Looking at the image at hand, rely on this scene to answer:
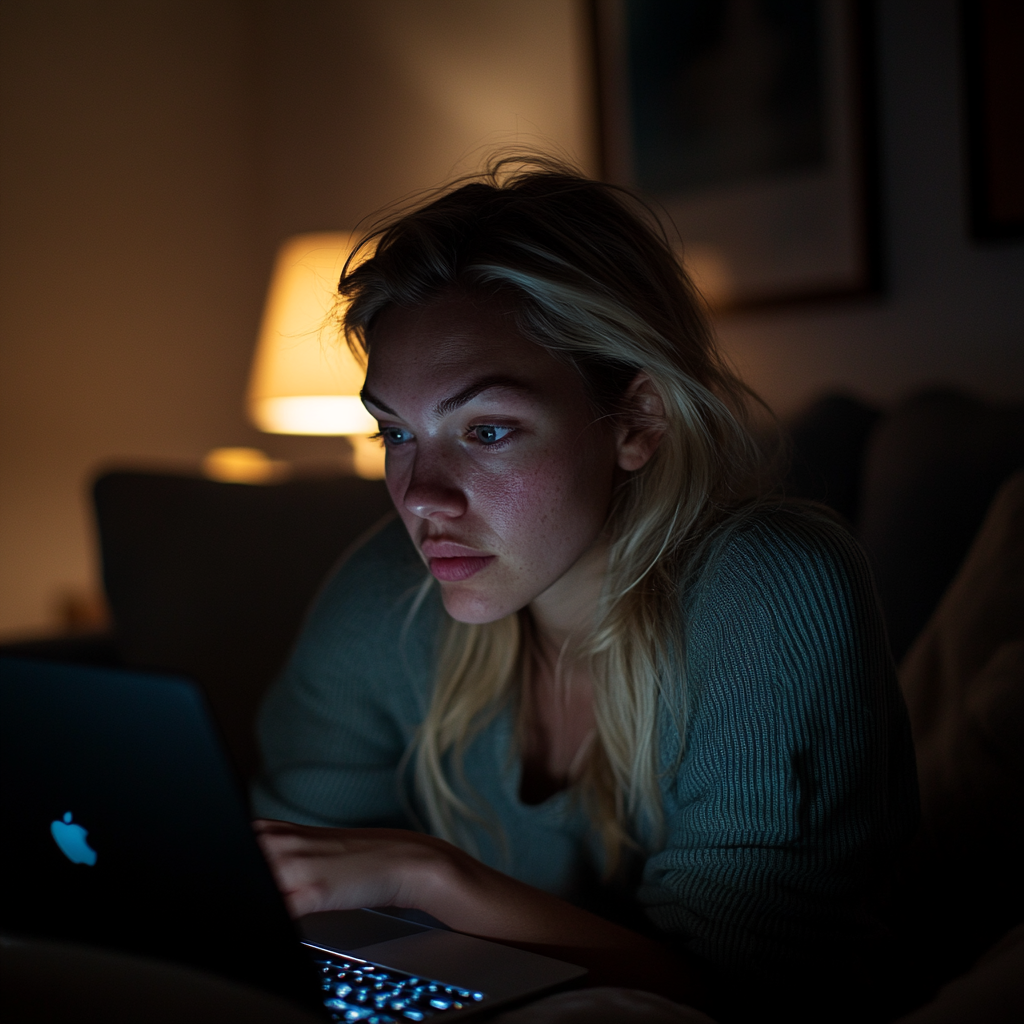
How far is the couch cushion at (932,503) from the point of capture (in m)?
1.28

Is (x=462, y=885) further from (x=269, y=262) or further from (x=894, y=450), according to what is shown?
(x=269, y=262)

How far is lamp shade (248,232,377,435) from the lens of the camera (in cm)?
223

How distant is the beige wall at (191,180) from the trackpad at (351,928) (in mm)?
1502

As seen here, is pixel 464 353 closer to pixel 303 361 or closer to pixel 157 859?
pixel 157 859

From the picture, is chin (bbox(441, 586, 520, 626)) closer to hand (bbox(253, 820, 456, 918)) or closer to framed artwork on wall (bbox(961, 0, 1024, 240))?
hand (bbox(253, 820, 456, 918))

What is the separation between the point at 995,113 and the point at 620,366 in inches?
46.3

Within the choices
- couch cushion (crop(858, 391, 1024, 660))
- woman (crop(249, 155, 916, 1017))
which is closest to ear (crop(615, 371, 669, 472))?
woman (crop(249, 155, 916, 1017))

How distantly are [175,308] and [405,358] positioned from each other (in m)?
2.31

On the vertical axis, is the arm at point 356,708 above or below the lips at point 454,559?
below

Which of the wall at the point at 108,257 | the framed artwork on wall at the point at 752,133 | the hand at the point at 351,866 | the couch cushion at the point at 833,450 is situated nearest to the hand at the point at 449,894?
the hand at the point at 351,866

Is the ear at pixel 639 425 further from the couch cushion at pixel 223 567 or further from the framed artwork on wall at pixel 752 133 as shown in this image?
the framed artwork on wall at pixel 752 133

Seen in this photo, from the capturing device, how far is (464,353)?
90cm

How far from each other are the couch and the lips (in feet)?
0.88

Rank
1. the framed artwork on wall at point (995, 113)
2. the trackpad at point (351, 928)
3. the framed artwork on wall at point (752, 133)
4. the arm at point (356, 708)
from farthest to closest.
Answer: the framed artwork on wall at point (752, 133)
the framed artwork on wall at point (995, 113)
the arm at point (356, 708)
the trackpad at point (351, 928)
